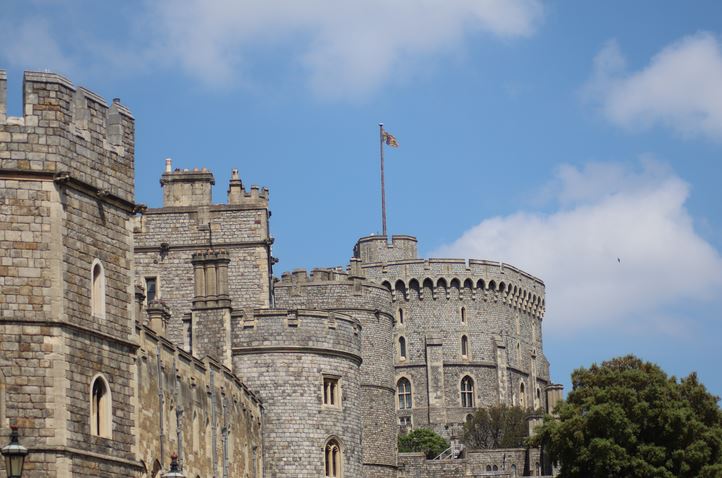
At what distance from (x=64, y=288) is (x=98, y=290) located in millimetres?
1475

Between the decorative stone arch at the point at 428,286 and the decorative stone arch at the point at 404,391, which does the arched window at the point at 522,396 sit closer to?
the decorative stone arch at the point at 404,391

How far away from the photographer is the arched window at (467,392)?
120875 mm

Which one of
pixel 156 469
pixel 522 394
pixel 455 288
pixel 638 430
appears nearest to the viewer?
pixel 156 469

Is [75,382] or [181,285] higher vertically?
[181,285]

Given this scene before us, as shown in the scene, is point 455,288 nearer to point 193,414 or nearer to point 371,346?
point 371,346

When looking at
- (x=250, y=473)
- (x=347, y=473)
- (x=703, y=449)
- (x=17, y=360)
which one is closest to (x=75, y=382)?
(x=17, y=360)

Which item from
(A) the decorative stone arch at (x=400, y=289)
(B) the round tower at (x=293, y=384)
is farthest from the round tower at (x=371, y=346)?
(A) the decorative stone arch at (x=400, y=289)

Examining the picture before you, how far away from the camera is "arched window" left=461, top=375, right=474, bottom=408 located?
4759 inches

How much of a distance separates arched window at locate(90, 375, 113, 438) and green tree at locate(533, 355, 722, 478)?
122 ft

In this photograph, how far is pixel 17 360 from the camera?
3109 centimetres

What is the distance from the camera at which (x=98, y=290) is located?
109 feet

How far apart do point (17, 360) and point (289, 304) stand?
4625 cm

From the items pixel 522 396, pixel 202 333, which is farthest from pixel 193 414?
pixel 522 396

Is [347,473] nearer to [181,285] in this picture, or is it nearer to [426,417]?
[181,285]
